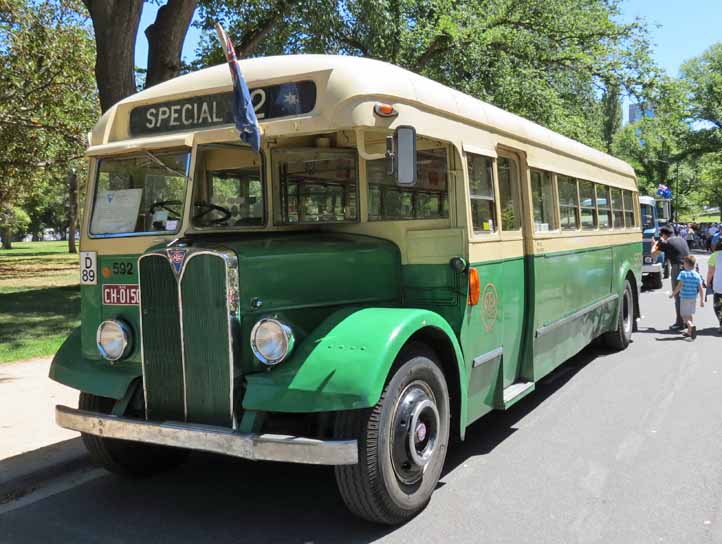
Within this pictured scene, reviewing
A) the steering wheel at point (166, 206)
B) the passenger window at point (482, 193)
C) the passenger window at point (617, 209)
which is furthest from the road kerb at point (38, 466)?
the passenger window at point (617, 209)

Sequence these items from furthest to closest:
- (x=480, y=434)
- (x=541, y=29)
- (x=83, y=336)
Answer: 1. (x=541, y=29)
2. (x=480, y=434)
3. (x=83, y=336)

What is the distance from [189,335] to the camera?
3.88m

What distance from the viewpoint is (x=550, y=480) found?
4602 mm

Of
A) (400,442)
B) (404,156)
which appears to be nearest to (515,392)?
(400,442)

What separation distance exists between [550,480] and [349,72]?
3.00 meters

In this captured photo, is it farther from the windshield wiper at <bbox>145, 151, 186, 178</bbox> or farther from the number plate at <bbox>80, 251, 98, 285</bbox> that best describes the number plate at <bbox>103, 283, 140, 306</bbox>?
the windshield wiper at <bbox>145, 151, 186, 178</bbox>

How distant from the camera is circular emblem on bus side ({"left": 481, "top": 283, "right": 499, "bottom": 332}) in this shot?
16.2 feet

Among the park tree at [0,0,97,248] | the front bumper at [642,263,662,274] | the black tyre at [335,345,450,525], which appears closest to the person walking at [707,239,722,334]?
the front bumper at [642,263,662,274]

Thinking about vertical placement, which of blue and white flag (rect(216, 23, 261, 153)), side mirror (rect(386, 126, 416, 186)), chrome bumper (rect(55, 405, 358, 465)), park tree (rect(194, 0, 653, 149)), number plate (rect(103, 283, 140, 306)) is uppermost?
park tree (rect(194, 0, 653, 149))

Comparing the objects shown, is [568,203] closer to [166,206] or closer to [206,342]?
[166,206]

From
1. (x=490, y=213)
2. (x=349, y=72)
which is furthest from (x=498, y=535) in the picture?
(x=349, y=72)

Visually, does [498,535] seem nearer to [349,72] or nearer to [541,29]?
[349,72]

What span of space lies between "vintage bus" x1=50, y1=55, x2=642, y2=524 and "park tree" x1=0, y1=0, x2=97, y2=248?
49.7ft

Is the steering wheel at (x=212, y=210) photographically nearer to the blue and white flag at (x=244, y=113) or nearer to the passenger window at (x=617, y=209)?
the blue and white flag at (x=244, y=113)
